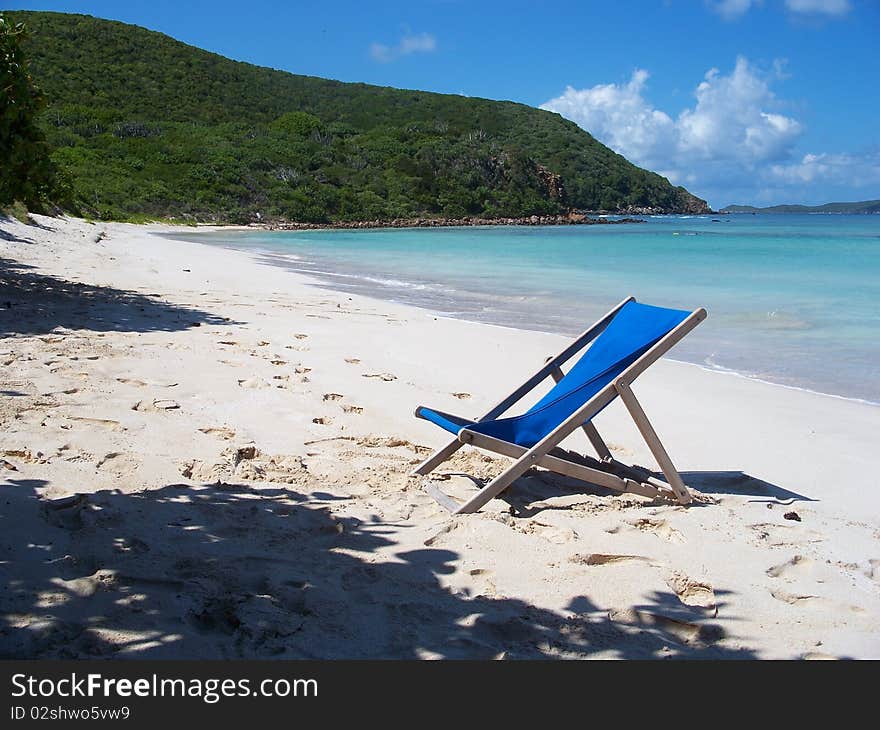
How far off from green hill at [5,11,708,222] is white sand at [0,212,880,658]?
128 ft

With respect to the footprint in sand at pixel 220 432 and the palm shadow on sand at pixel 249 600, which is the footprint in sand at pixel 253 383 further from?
the palm shadow on sand at pixel 249 600

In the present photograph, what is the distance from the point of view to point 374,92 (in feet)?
366

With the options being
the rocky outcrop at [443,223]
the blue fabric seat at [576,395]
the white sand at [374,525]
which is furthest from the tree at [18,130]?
the rocky outcrop at [443,223]

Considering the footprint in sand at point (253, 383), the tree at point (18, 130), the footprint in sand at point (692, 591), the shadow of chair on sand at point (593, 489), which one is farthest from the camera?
the tree at point (18, 130)

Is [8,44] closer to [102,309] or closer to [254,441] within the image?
[102,309]

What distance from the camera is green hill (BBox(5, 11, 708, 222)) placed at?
190ft

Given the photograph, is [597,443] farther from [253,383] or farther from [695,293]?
[695,293]

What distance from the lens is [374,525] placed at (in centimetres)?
365

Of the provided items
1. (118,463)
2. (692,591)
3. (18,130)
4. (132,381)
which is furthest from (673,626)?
(18,130)

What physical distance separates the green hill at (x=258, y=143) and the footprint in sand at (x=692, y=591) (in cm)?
4224

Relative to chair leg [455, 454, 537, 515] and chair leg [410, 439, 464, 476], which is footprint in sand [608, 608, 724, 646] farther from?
chair leg [410, 439, 464, 476]

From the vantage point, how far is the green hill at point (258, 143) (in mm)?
57875

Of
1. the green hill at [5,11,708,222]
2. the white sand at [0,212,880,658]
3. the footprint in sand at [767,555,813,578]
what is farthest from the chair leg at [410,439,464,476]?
the green hill at [5,11,708,222]

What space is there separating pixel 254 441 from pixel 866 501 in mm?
3507
